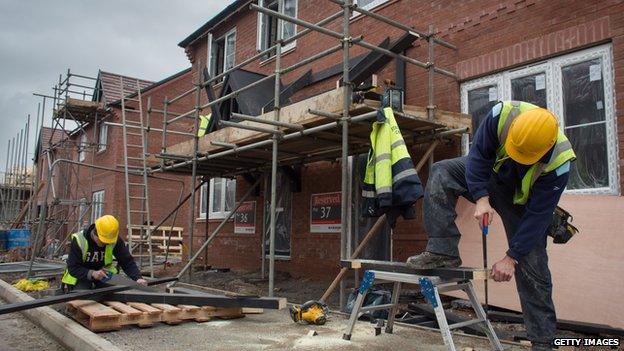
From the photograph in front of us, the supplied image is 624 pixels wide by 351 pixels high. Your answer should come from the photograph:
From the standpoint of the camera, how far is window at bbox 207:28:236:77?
45.6ft

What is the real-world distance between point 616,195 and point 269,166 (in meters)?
6.39

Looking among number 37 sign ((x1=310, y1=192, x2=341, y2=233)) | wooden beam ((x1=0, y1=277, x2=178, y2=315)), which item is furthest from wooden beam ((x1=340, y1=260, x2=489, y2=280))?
number 37 sign ((x1=310, y1=192, x2=341, y2=233))

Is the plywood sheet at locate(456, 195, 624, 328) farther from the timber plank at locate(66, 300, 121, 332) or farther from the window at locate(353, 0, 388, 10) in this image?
the window at locate(353, 0, 388, 10)

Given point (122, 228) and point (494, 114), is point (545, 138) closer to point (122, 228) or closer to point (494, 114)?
point (494, 114)

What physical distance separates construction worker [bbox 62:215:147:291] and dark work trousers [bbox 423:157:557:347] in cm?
422

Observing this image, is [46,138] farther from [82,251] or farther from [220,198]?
[82,251]

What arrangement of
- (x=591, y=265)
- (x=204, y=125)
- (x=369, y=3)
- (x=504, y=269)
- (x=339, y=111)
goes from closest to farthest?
(x=504, y=269) < (x=591, y=265) < (x=339, y=111) < (x=369, y=3) < (x=204, y=125)

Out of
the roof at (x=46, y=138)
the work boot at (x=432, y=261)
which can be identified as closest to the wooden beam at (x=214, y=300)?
the work boot at (x=432, y=261)

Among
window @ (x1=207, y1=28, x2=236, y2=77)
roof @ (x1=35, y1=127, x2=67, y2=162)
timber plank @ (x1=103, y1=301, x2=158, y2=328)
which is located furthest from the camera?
roof @ (x1=35, y1=127, x2=67, y2=162)

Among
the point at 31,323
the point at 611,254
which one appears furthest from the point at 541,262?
the point at 31,323

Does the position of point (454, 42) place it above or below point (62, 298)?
above

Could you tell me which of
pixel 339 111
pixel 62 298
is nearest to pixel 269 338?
pixel 62 298

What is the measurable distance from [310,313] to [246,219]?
6.86 m

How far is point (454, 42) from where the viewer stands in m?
7.74
